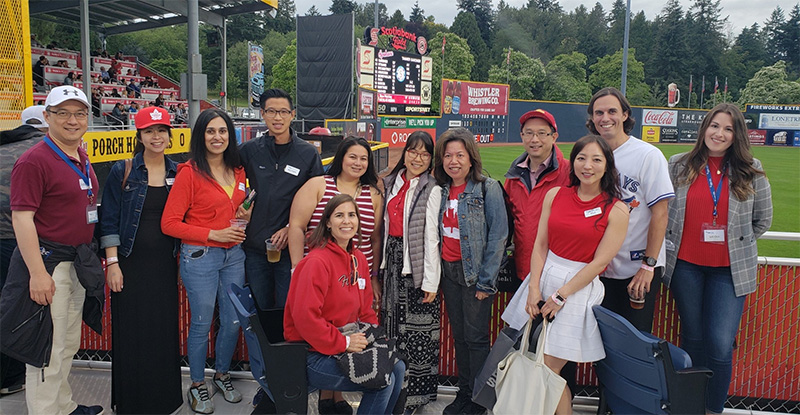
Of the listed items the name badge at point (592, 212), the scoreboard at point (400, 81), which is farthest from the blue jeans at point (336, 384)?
the scoreboard at point (400, 81)

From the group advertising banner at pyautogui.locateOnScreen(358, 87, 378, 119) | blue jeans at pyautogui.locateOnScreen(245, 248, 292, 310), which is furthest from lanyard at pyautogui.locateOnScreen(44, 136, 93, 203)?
advertising banner at pyautogui.locateOnScreen(358, 87, 378, 119)

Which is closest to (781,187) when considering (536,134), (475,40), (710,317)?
(710,317)

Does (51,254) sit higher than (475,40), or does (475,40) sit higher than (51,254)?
(475,40)

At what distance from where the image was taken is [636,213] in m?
3.01

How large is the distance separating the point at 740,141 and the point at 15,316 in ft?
12.9

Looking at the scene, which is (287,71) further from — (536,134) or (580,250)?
(580,250)

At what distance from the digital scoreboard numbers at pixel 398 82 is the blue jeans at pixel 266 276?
80.3 ft

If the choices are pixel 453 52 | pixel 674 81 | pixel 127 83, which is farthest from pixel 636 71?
pixel 127 83

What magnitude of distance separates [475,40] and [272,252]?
7958 centimetres

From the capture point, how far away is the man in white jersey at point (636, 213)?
2.94 meters

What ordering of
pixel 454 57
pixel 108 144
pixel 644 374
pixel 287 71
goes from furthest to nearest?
1. pixel 287 71
2. pixel 454 57
3. pixel 108 144
4. pixel 644 374

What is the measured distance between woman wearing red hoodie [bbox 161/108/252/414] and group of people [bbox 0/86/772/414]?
1 centimetres

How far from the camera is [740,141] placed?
2947 millimetres

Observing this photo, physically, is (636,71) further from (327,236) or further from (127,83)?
(327,236)
